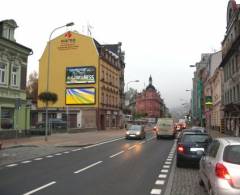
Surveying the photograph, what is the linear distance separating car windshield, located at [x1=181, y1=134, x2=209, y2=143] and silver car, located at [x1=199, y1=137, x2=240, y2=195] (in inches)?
246

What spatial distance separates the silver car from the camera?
6.74m

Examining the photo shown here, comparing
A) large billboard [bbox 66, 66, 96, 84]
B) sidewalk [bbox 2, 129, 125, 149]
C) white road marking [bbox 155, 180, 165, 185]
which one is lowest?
white road marking [bbox 155, 180, 165, 185]

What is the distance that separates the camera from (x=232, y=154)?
7289 mm

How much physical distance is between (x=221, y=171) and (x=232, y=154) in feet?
1.72

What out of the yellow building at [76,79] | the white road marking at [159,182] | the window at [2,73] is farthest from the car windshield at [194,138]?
the yellow building at [76,79]

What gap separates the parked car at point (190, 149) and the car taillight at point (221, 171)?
21.5 ft

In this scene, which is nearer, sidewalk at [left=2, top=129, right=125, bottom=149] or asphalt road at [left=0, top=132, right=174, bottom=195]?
asphalt road at [left=0, top=132, right=174, bottom=195]

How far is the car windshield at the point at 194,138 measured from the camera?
1442 centimetres

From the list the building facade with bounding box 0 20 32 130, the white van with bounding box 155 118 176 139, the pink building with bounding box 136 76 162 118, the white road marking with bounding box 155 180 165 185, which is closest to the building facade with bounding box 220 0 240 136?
the white van with bounding box 155 118 176 139

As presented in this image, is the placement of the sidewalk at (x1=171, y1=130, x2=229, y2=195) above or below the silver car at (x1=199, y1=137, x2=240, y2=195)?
below

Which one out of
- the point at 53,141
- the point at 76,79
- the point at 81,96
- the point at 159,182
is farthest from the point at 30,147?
the point at 76,79

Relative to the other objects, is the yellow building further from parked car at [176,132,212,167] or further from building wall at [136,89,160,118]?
building wall at [136,89,160,118]

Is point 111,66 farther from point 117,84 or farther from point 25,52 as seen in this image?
point 25,52

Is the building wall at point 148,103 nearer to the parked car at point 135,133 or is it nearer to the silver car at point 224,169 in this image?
the parked car at point 135,133
